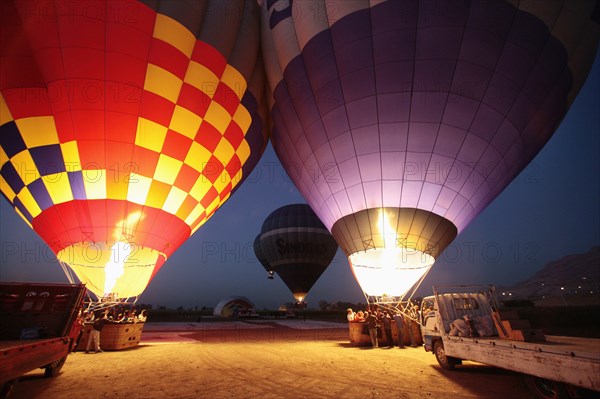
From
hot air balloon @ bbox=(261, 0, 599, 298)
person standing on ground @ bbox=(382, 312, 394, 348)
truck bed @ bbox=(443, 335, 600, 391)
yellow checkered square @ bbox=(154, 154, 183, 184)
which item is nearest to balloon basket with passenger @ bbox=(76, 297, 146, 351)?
yellow checkered square @ bbox=(154, 154, 183, 184)

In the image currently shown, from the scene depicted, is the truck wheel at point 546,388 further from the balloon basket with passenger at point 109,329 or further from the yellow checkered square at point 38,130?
the yellow checkered square at point 38,130

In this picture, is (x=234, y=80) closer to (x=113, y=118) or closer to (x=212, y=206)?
(x=113, y=118)

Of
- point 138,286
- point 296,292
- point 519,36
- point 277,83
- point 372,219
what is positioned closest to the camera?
point 519,36

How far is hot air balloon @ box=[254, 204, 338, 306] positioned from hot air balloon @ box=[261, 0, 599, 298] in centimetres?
1496

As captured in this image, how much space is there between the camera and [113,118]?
315 inches

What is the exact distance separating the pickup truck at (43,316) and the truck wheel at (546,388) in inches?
254

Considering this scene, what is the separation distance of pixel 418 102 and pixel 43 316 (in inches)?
344

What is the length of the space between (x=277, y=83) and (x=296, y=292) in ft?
70.1

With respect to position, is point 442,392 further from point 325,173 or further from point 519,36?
point 519,36

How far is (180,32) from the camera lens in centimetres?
823

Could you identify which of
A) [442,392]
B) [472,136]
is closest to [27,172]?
[442,392]

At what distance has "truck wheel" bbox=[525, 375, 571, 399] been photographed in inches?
145

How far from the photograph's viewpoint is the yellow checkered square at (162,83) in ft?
26.7

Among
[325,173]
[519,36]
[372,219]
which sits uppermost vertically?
[519,36]
